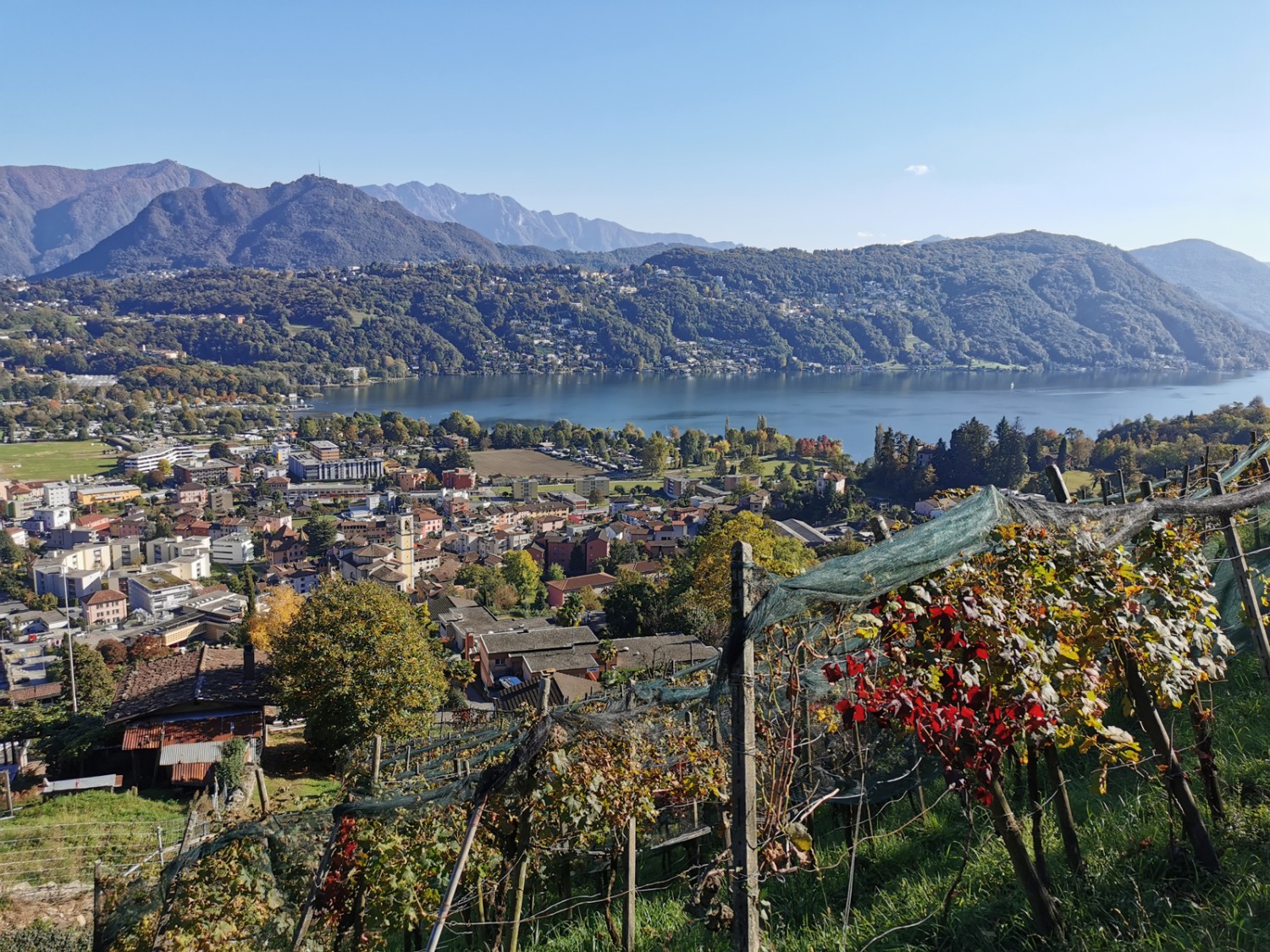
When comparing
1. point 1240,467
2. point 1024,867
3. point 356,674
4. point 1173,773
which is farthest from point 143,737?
point 1240,467

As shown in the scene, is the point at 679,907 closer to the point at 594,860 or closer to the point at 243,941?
the point at 594,860

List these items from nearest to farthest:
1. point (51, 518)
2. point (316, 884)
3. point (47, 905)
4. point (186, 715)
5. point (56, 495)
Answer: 1. point (316, 884)
2. point (47, 905)
3. point (186, 715)
4. point (51, 518)
5. point (56, 495)

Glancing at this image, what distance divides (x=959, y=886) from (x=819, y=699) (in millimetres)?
979

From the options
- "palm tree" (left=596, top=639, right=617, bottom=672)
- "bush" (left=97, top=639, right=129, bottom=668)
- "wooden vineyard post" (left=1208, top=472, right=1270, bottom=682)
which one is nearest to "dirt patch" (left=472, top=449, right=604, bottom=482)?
"bush" (left=97, top=639, right=129, bottom=668)

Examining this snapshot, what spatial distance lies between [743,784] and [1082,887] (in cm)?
105

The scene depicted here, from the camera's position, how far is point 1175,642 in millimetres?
Result: 1945

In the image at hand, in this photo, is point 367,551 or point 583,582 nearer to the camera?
point 583,582

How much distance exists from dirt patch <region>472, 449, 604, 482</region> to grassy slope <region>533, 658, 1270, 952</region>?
4802cm

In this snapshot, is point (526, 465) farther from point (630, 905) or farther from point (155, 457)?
point (630, 905)

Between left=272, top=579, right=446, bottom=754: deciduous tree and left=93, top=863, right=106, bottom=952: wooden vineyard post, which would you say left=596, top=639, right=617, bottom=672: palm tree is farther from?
left=93, top=863, right=106, bottom=952: wooden vineyard post

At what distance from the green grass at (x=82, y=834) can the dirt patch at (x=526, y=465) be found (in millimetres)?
43558

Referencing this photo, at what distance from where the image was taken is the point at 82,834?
5859 millimetres

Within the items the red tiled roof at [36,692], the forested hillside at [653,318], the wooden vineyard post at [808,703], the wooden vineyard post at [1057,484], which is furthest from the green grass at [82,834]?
the forested hillside at [653,318]

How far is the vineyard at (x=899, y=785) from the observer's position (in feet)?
5.58
